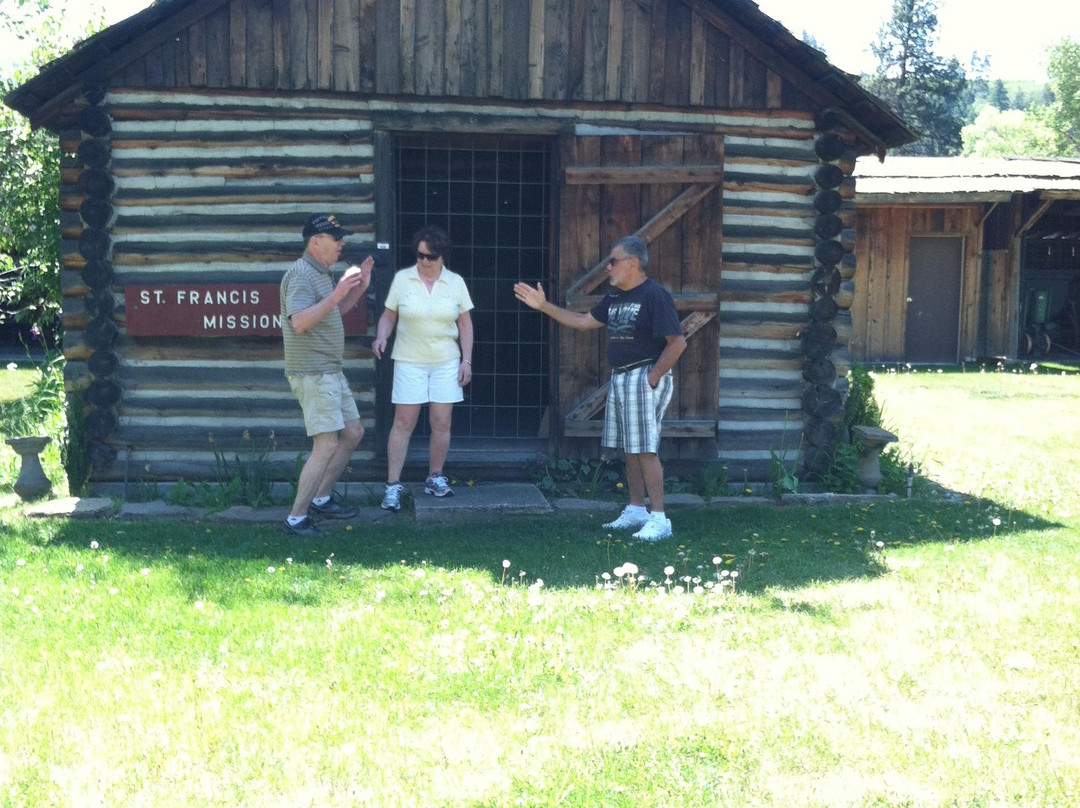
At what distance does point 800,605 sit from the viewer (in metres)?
5.82

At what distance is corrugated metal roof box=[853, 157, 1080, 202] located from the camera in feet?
59.7

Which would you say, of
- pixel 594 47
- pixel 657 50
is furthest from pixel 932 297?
pixel 594 47

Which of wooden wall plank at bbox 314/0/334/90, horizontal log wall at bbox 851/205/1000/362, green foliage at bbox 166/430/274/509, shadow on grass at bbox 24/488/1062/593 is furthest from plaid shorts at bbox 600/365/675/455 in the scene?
horizontal log wall at bbox 851/205/1000/362

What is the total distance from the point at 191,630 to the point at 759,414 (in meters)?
5.16

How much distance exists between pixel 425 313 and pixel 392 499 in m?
1.25

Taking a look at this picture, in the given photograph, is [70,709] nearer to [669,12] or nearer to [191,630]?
[191,630]

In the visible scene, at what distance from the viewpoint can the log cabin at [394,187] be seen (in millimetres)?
8305

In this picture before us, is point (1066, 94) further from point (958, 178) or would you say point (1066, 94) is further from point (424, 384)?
point (424, 384)

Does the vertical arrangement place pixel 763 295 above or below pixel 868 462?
above

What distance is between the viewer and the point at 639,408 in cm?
720

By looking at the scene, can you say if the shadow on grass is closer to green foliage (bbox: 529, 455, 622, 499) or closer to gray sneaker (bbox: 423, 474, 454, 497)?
gray sneaker (bbox: 423, 474, 454, 497)

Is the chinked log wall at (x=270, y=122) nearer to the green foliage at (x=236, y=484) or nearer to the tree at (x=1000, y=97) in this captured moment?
the green foliage at (x=236, y=484)

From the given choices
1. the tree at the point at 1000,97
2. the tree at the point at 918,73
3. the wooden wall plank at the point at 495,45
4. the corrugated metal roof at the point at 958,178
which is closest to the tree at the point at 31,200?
the wooden wall plank at the point at 495,45

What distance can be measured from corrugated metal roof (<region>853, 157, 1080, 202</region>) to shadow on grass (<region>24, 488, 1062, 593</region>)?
9.91m
